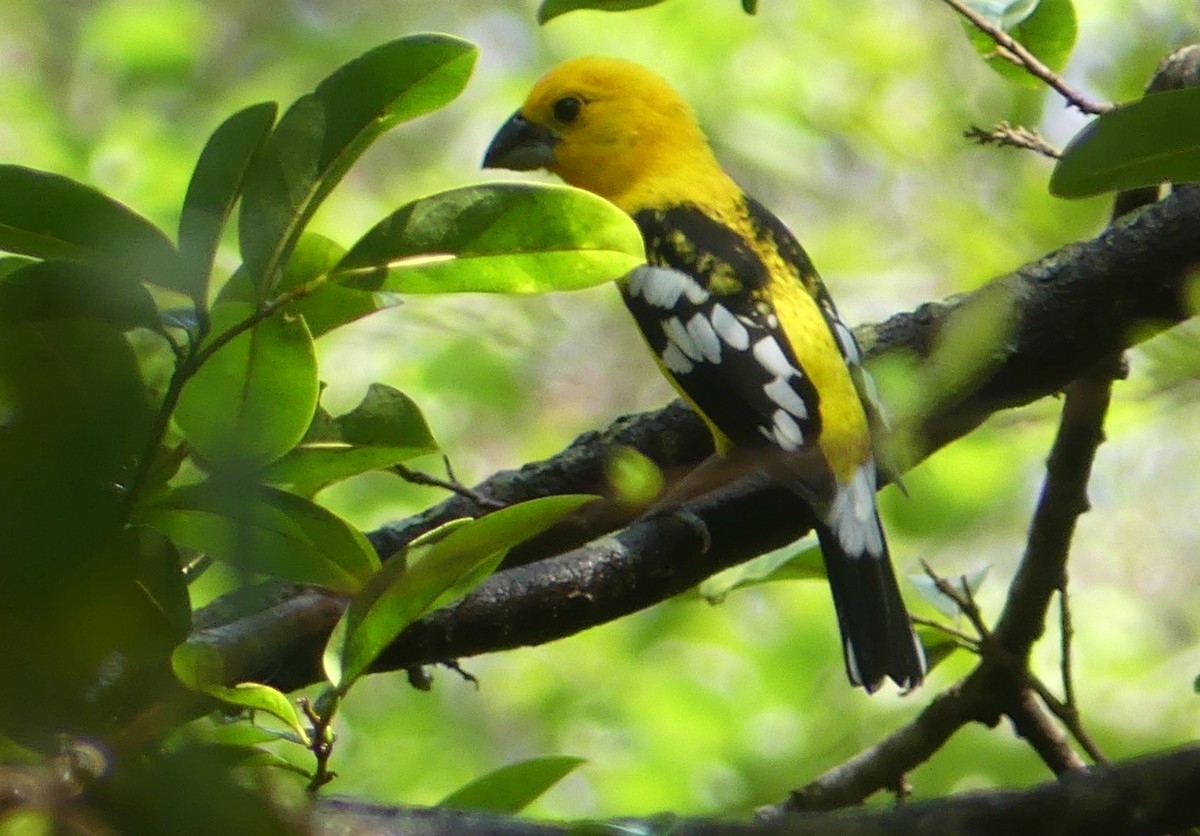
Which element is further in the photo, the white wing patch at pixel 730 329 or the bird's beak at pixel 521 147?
the bird's beak at pixel 521 147

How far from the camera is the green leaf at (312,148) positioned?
1396 mm

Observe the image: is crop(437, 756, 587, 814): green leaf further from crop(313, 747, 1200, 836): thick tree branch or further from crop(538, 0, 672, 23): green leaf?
crop(538, 0, 672, 23): green leaf

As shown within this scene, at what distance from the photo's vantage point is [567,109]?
A: 496 cm

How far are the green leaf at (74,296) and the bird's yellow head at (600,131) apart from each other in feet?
11.7

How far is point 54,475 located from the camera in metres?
1.05

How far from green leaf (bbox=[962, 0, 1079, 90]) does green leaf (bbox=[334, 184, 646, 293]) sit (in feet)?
4.81

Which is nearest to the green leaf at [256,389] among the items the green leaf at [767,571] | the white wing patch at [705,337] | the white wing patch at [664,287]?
the green leaf at [767,571]

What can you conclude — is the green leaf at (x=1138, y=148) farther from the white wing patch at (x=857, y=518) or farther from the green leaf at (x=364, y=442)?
the white wing patch at (x=857, y=518)

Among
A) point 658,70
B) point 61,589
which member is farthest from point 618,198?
point 61,589

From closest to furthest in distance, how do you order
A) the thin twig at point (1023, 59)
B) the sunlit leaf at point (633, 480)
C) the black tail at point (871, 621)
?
the sunlit leaf at point (633, 480) → the thin twig at point (1023, 59) → the black tail at point (871, 621)

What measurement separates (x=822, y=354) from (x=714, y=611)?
1580 millimetres

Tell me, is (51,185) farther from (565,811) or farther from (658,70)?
(658,70)

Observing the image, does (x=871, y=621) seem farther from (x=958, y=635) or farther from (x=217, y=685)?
(x=217, y=685)

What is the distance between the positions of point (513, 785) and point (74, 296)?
781 millimetres
